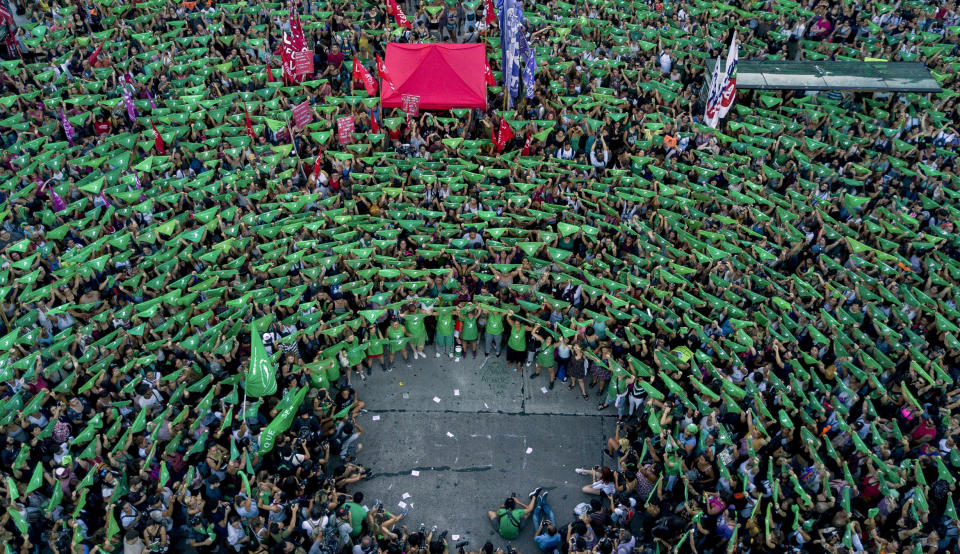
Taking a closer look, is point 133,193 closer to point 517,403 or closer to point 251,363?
point 251,363

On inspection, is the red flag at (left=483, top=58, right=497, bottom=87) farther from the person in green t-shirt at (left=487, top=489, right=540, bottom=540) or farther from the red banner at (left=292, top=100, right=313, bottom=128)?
the person in green t-shirt at (left=487, top=489, right=540, bottom=540)

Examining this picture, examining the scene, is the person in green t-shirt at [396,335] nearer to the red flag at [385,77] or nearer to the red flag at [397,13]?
the red flag at [385,77]

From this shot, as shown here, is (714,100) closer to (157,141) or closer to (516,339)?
(516,339)

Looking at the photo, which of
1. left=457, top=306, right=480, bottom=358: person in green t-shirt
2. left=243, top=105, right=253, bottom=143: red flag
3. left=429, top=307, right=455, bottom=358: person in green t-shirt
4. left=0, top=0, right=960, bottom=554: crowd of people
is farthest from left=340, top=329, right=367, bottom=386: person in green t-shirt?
left=243, top=105, right=253, bottom=143: red flag

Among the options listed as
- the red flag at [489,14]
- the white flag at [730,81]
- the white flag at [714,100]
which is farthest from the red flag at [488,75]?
the white flag at [730,81]

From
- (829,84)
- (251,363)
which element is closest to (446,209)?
(251,363)

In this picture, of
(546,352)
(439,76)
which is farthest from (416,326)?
(439,76)

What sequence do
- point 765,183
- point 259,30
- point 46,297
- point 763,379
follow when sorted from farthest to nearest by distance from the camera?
1. point 259,30
2. point 765,183
3. point 46,297
4. point 763,379
